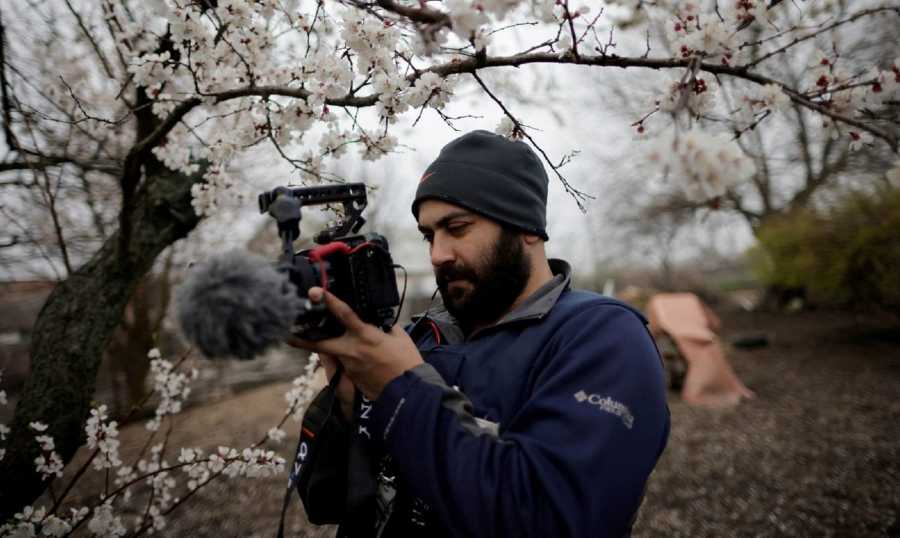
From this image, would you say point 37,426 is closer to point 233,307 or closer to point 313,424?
point 313,424

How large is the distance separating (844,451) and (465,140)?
525cm

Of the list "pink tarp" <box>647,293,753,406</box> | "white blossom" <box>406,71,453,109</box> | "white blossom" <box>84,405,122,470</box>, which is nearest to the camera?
"white blossom" <box>406,71,453,109</box>

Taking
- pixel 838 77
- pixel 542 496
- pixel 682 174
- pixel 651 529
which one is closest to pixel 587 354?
pixel 542 496

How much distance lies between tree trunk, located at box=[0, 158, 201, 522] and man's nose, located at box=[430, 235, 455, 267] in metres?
1.43

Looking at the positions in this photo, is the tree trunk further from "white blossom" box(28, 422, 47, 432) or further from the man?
the man

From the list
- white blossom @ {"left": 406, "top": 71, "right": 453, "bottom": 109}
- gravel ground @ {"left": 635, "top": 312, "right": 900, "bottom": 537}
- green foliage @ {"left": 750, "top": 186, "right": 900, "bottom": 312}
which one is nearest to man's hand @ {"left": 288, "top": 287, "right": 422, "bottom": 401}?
white blossom @ {"left": 406, "top": 71, "right": 453, "bottom": 109}

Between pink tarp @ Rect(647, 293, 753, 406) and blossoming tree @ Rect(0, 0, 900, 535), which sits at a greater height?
blossoming tree @ Rect(0, 0, 900, 535)

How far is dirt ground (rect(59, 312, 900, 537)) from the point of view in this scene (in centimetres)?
360

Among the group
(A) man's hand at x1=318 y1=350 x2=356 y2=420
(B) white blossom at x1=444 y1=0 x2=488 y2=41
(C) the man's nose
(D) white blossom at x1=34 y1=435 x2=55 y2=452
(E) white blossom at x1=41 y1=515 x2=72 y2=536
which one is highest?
(B) white blossom at x1=444 y1=0 x2=488 y2=41

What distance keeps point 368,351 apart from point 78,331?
1.70m

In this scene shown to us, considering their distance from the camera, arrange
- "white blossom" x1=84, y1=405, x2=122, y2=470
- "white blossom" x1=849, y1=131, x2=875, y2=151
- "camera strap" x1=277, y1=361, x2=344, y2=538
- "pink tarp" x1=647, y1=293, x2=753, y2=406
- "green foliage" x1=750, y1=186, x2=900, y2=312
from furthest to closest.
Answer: "green foliage" x1=750, y1=186, x2=900, y2=312 < "pink tarp" x1=647, y1=293, x2=753, y2=406 < "white blossom" x1=84, y1=405, x2=122, y2=470 < "white blossom" x1=849, y1=131, x2=875, y2=151 < "camera strap" x1=277, y1=361, x2=344, y2=538

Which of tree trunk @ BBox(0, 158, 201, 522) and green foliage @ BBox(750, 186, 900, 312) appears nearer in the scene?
tree trunk @ BBox(0, 158, 201, 522)

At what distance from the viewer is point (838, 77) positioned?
1.54 meters

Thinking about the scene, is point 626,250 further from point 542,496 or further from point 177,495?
point 542,496
